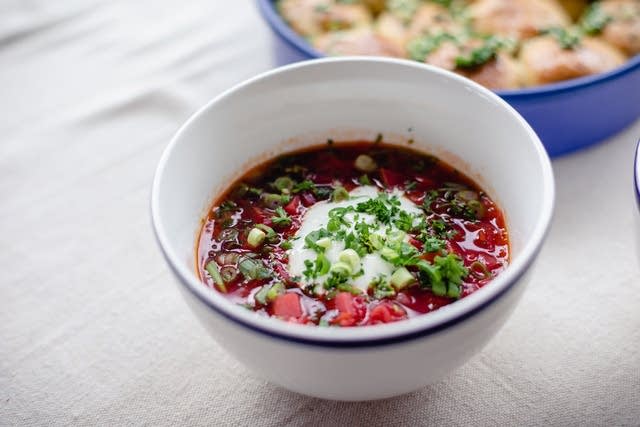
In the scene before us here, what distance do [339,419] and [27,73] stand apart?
2.37m

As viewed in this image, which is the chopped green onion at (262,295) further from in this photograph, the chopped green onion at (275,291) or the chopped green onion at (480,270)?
the chopped green onion at (480,270)

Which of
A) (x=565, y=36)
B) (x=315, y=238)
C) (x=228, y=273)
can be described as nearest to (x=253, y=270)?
(x=228, y=273)

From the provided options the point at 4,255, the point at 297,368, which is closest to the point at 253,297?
the point at 297,368

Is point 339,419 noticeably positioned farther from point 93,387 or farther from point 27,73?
point 27,73

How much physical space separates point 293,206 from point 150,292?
63 centimetres

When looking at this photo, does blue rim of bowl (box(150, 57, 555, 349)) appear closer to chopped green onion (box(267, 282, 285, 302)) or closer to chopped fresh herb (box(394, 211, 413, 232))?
chopped green onion (box(267, 282, 285, 302))

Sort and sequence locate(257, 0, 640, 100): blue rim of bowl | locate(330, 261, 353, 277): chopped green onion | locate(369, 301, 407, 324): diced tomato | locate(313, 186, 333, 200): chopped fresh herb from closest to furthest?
locate(369, 301, 407, 324): diced tomato → locate(330, 261, 353, 277): chopped green onion → locate(313, 186, 333, 200): chopped fresh herb → locate(257, 0, 640, 100): blue rim of bowl

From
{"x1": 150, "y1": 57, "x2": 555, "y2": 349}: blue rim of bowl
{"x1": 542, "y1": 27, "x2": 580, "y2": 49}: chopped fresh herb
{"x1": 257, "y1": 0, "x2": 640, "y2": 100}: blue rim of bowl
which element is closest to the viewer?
{"x1": 150, "y1": 57, "x2": 555, "y2": 349}: blue rim of bowl

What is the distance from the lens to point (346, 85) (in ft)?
6.97

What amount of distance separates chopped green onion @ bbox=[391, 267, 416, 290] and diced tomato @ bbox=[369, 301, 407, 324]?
59mm

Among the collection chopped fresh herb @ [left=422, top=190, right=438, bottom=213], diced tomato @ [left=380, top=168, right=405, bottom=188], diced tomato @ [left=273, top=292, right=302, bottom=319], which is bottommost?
chopped fresh herb @ [left=422, top=190, right=438, bottom=213]

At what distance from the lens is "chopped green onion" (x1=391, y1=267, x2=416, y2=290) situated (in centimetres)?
174

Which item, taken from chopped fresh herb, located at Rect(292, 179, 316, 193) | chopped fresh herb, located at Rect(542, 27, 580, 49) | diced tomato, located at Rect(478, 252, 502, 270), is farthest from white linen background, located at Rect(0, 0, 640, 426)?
chopped fresh herb, located at Rect(292, 179, 316, 193)

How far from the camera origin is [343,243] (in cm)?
188
